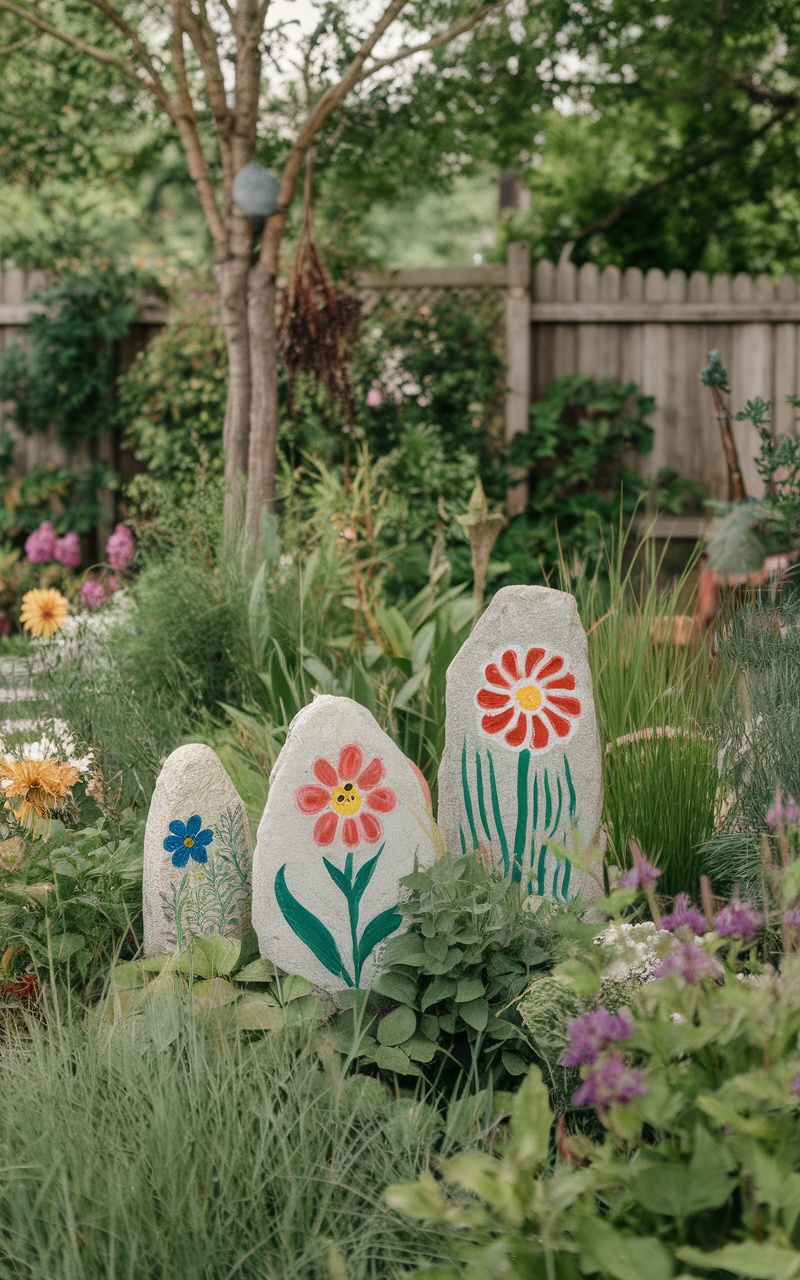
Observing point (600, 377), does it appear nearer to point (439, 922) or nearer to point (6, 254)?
point (6, 254)

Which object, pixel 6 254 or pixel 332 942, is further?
pixel 6 254

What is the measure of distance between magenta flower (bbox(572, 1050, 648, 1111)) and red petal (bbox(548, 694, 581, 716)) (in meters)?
1.06

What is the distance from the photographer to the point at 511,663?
2.32 metres

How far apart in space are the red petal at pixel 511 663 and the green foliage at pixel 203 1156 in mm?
821

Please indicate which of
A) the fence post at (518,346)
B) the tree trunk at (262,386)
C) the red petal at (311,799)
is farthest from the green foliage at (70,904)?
the fence post at (518,346)

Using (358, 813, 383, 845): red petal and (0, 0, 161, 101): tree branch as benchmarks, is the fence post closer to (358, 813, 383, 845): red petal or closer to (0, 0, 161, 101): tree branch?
(0, 0, 161, 101): tree branch

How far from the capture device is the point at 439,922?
2021 millimetres

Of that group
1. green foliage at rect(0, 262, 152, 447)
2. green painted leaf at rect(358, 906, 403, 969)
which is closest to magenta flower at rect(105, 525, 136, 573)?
Answer: green foliage at rect(0, 262, 152, 447)

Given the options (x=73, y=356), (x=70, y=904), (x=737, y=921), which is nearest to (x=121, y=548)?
(x=73, y=356)

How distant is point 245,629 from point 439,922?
1743 mm

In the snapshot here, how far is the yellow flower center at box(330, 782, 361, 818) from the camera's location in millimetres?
2139

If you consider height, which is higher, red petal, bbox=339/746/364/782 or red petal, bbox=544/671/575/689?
red petal, bbox=544/671/575/689

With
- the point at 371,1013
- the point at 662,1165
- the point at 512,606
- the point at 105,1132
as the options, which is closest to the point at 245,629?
the point at 512,606

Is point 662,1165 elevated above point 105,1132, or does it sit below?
above
